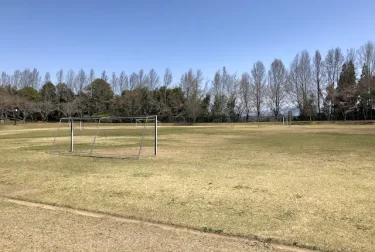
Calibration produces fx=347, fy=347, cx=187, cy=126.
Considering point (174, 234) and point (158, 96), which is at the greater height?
point (158, 96)

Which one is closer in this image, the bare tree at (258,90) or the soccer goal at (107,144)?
the soccer goal at (107,144)

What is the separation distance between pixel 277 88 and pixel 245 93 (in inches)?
308

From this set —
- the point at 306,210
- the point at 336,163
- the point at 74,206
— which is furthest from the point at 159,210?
the point at 336,163

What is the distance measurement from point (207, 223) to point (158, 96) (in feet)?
273

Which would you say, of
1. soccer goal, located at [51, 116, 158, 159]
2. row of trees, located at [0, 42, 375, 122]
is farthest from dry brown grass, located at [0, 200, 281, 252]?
row of trees, located at [0, 42, 375, 122]

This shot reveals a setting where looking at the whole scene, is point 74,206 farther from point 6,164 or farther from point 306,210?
point 6,164

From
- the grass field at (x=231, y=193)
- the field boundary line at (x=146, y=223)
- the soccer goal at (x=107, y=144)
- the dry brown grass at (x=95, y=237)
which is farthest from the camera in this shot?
the soccer goal at (x=107, y=144)

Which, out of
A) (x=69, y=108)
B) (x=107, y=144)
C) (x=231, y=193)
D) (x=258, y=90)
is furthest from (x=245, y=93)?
(x=231, y=193)

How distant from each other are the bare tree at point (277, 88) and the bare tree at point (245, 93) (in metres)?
5.12

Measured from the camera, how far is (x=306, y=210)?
6645mm

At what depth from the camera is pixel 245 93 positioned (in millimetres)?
86812

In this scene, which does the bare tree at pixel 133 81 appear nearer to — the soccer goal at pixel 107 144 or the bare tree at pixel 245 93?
the bare tree at pixel 245 93

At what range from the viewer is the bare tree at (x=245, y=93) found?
284ft

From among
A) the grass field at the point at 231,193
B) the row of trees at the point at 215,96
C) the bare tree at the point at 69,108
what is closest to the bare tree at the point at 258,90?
the row of trees at the point at 215,96
